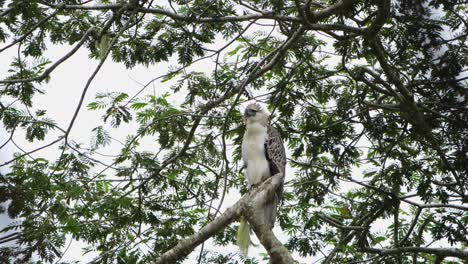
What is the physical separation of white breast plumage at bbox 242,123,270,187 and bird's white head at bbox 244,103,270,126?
0.06 metres

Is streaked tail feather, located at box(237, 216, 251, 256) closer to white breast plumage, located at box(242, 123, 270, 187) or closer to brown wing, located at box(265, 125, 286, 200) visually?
white breast plumage, located at box(242, 123, 270, 187)

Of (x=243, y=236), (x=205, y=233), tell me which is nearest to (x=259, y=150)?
(x=243, y=236)

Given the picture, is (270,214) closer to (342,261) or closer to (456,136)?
(342,261)

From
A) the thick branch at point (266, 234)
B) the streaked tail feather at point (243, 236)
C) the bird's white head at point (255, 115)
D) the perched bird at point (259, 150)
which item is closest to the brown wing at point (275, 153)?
the perched bird at point (259, 150)

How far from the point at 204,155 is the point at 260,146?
525 mm

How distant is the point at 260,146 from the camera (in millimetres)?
5559

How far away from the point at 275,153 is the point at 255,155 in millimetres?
186

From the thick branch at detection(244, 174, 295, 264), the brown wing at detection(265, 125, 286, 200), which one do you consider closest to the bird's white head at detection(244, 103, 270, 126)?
the brown wing at detection(265, 125, 286, 200)

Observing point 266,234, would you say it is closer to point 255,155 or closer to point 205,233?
point 205,233

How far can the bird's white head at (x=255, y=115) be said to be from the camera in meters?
5.64

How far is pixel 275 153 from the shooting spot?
18.2 feet

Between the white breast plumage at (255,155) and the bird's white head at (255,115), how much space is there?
56 millimetres

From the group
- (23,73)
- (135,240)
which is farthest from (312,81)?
(23,73)

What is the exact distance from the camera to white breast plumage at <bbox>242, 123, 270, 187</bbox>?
558 cm
